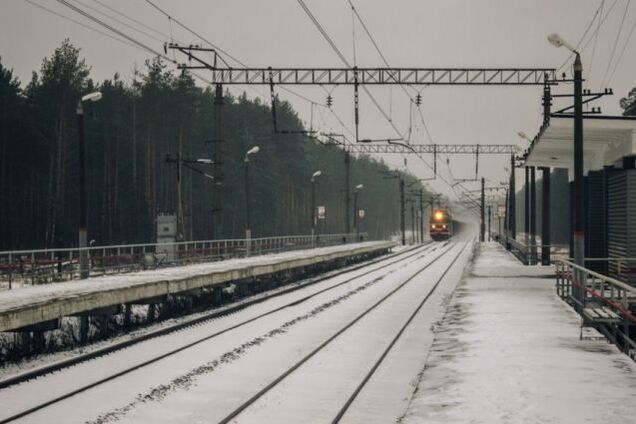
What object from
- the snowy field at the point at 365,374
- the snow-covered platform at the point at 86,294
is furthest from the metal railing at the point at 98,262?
the snowy field at the point at 365,374

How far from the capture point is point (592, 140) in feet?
102

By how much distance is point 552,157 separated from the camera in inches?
1547

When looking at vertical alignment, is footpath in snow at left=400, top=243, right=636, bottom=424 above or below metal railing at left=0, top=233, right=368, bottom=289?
below

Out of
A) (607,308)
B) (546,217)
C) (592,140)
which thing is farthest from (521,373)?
(546,217)

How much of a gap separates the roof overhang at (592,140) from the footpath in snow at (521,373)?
7017 millimetres

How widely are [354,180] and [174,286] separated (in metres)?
153

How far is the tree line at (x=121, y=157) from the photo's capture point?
226 ft

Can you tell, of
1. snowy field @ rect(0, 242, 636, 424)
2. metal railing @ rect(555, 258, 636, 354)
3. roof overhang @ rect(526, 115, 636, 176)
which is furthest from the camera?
roof overhang @ rect(526, 115, 636, 176)

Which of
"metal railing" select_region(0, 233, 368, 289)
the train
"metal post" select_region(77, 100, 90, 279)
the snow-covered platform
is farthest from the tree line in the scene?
the train

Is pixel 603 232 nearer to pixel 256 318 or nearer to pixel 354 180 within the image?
pixel 256 318

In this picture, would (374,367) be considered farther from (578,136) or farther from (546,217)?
(546,217)

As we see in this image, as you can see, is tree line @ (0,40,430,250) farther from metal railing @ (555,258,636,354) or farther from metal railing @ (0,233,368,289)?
metal railing @ (555,258,636,354)

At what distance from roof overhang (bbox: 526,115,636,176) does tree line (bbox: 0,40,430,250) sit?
1555 cm

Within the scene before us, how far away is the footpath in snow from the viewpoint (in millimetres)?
10258
